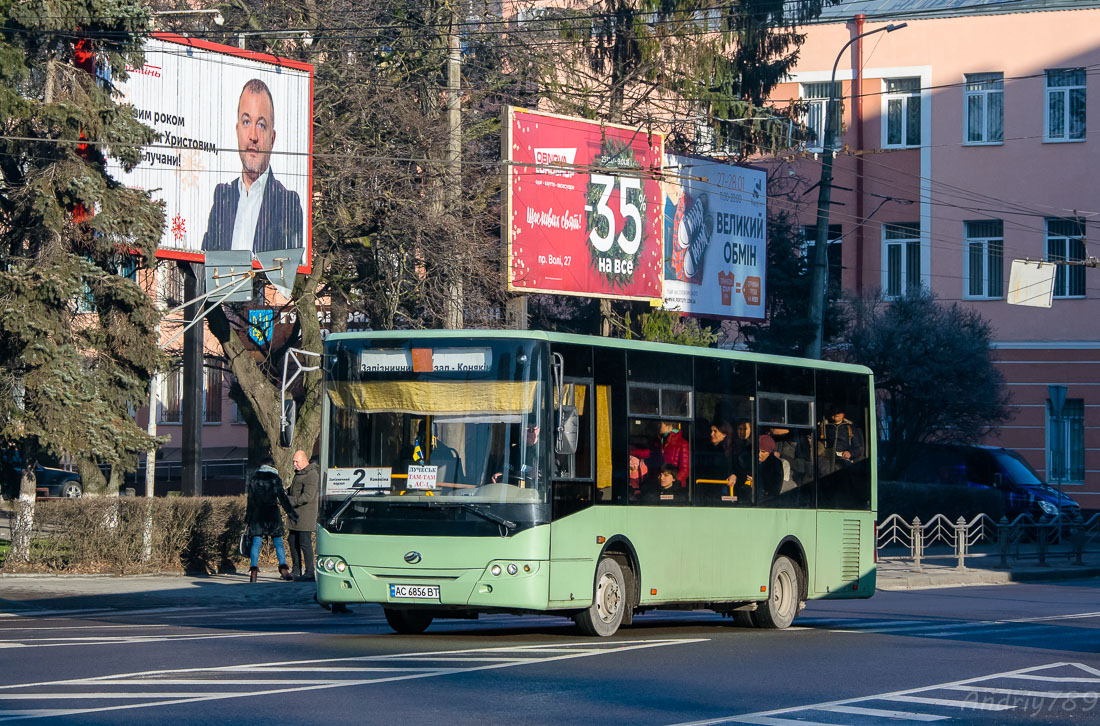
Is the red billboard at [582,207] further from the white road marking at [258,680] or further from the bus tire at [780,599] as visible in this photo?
the white road marking at [258,680]

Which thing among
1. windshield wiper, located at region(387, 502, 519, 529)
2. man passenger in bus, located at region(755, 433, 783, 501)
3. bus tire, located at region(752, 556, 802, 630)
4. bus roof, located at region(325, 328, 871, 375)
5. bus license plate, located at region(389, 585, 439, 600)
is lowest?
bus tire, located at region(752, 556, 802, 630)

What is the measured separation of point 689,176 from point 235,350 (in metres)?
12.3

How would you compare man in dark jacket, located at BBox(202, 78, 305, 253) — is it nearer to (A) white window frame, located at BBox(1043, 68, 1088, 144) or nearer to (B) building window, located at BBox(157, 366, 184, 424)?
(A) white window frame, located at BBox(1043, 68, 1088, 144)

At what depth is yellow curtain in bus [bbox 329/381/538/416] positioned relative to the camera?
13883mm

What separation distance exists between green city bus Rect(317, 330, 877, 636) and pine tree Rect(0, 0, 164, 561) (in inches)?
415

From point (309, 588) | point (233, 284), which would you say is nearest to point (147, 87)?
point (233, 284)

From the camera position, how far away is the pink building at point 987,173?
4559cm

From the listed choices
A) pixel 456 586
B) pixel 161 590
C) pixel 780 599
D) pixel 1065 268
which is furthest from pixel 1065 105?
pixel 456 586

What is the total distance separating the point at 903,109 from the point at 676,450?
35.3 meters

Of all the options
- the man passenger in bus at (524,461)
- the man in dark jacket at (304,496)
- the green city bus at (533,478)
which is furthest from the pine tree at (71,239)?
the man passenger in bus at (524,461)

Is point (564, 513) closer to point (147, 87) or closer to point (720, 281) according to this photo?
point (147, 87)

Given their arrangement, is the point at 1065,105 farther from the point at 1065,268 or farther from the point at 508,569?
the point at 508,569

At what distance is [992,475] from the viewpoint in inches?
1487

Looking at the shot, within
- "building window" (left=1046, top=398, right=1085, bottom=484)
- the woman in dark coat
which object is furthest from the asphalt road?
"building window" (left=1046, top=398, right=1085, bottom=484)
